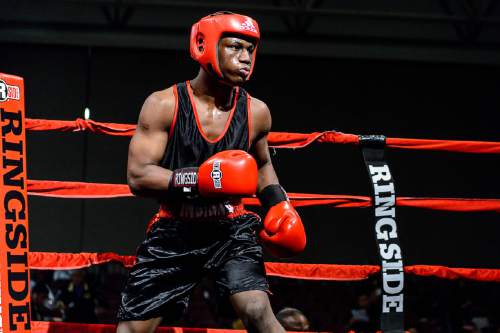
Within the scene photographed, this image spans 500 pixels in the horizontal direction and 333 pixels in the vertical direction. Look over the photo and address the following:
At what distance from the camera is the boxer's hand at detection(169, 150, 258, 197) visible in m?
2.20

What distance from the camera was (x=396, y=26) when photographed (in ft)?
27.6

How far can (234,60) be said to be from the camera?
2395mm

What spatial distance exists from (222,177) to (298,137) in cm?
98

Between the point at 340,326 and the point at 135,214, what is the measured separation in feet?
8.58

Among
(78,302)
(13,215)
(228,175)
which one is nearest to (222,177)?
(228,175)

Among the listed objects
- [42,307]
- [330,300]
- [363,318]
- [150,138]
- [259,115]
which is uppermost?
[259,115]

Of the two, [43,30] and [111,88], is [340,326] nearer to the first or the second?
[111,88]

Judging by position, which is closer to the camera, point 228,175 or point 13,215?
point 228,175

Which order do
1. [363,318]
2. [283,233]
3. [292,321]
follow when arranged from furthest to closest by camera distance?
[363,318] → [292,321] → [283,233]

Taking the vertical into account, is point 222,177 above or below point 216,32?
below

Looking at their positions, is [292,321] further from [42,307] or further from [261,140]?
[42,307]

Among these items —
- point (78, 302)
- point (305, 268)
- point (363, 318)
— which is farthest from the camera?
point (363, 318)

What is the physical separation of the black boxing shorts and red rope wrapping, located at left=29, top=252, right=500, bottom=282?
1.80ft

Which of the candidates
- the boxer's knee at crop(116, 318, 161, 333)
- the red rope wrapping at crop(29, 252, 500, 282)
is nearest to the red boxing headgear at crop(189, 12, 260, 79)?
the boxer's knee at crop(116, 318, 161, 333)
